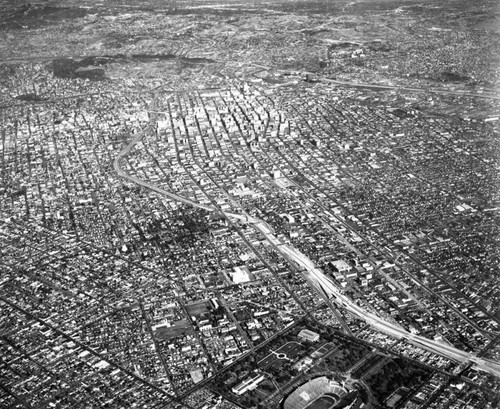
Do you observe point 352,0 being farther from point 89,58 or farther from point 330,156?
point 330,156

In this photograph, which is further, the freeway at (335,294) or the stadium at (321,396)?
the freeway at (335,294)

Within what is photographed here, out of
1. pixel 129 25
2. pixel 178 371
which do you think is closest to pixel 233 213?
pixel 178 371

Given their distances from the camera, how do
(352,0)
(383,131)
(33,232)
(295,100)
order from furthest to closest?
(352,0), (295,100), (383,131), (33,232)

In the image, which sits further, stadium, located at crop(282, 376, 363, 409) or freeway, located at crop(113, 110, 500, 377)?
freeway, located at crop(113, 110, 500, 377)
